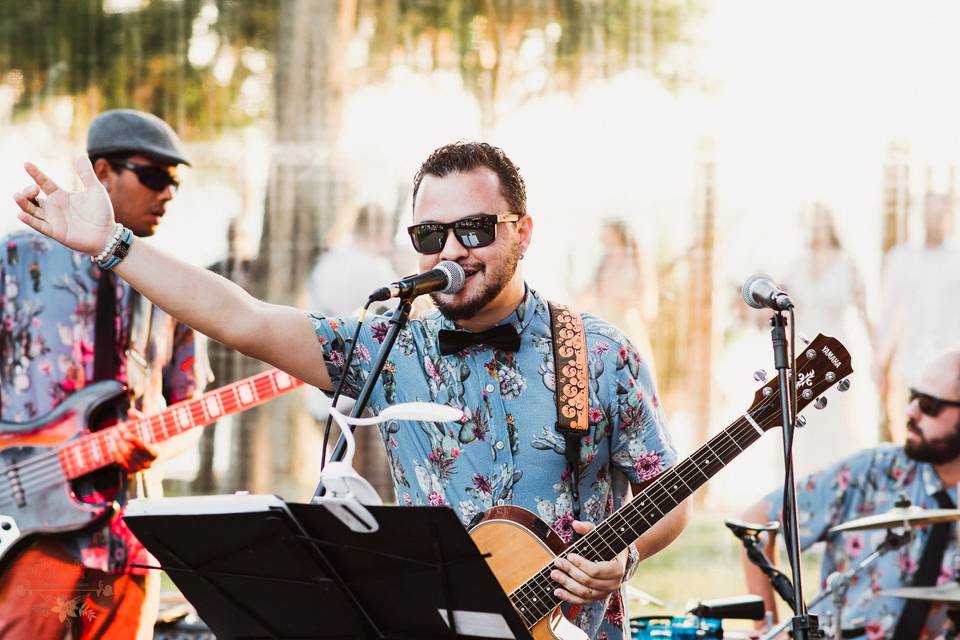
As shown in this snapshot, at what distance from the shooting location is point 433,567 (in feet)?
8.02

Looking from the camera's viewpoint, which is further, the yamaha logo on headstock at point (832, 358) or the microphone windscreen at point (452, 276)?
the yamaha logo on headstock at point (832, 358)

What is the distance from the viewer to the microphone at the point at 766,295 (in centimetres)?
293

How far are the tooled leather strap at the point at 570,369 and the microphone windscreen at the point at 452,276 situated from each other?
15.6 inches

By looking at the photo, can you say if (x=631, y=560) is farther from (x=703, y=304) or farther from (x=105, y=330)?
(x=703, y=304)

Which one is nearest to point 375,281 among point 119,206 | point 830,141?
point 119,206

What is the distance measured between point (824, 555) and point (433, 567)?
4201 millimetres

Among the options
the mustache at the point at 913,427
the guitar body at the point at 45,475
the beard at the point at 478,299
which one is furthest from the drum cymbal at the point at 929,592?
the guitar body at the point at 45,475

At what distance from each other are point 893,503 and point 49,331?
160 inches

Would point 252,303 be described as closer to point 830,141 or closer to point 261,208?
point 261,208

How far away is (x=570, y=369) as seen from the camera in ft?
10.8

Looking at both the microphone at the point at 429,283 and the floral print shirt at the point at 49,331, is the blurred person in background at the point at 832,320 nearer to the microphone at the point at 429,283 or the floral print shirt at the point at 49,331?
the floral print shirt at the point at 49,331

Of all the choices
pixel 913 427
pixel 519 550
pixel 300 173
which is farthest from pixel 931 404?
pixel 519 550

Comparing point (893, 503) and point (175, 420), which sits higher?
point (175, 420)

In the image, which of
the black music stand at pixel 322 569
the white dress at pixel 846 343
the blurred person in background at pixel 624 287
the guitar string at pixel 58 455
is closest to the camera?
the black music stand at pixel 322 569
